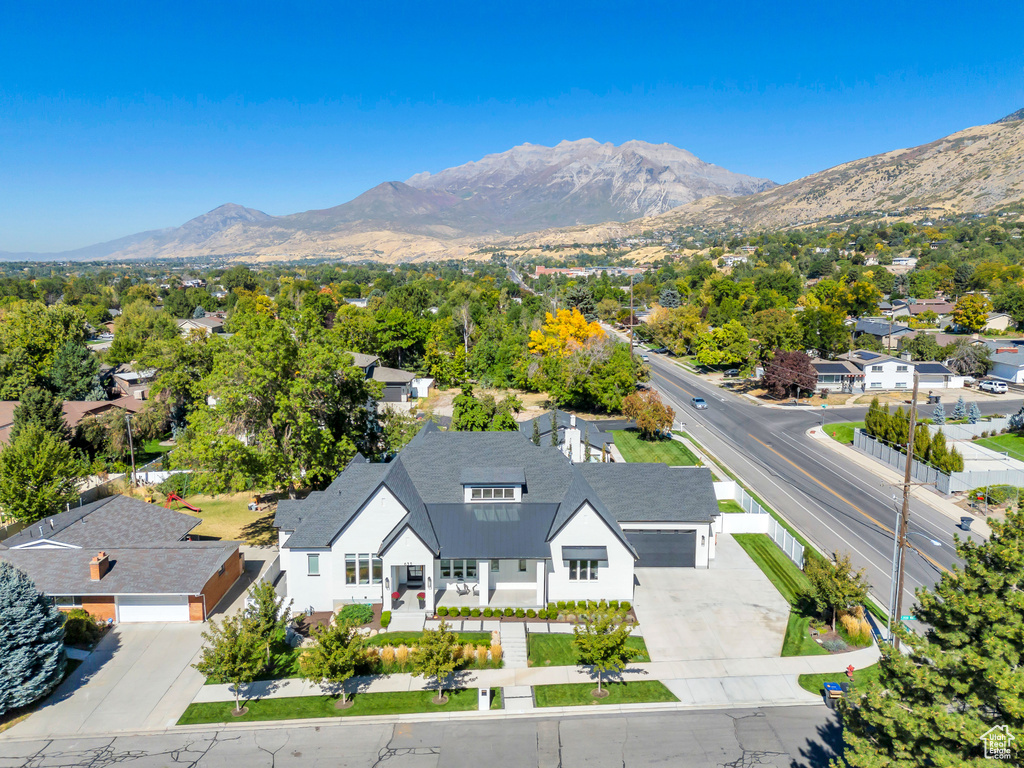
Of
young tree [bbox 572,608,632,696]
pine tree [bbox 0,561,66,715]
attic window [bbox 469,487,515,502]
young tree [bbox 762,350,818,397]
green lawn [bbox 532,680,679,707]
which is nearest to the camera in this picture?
pine tree [bbox 0,561,66,715]

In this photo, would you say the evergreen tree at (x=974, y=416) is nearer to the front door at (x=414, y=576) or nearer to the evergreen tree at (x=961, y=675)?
the evergreen tree at (x=961, y=675)

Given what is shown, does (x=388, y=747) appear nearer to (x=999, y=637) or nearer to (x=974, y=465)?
(x=999, y=637)

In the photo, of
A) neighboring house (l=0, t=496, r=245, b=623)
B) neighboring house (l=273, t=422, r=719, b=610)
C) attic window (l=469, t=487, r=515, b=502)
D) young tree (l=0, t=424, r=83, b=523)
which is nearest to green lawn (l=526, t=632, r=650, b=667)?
neighboring house (l=273, t=422, r=719, b=610)

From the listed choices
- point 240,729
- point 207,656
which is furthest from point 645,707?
point 207,656

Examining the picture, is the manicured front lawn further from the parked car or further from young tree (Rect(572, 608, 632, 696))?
the parked car

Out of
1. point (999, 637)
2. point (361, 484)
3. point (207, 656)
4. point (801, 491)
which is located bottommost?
point (801, 491)
